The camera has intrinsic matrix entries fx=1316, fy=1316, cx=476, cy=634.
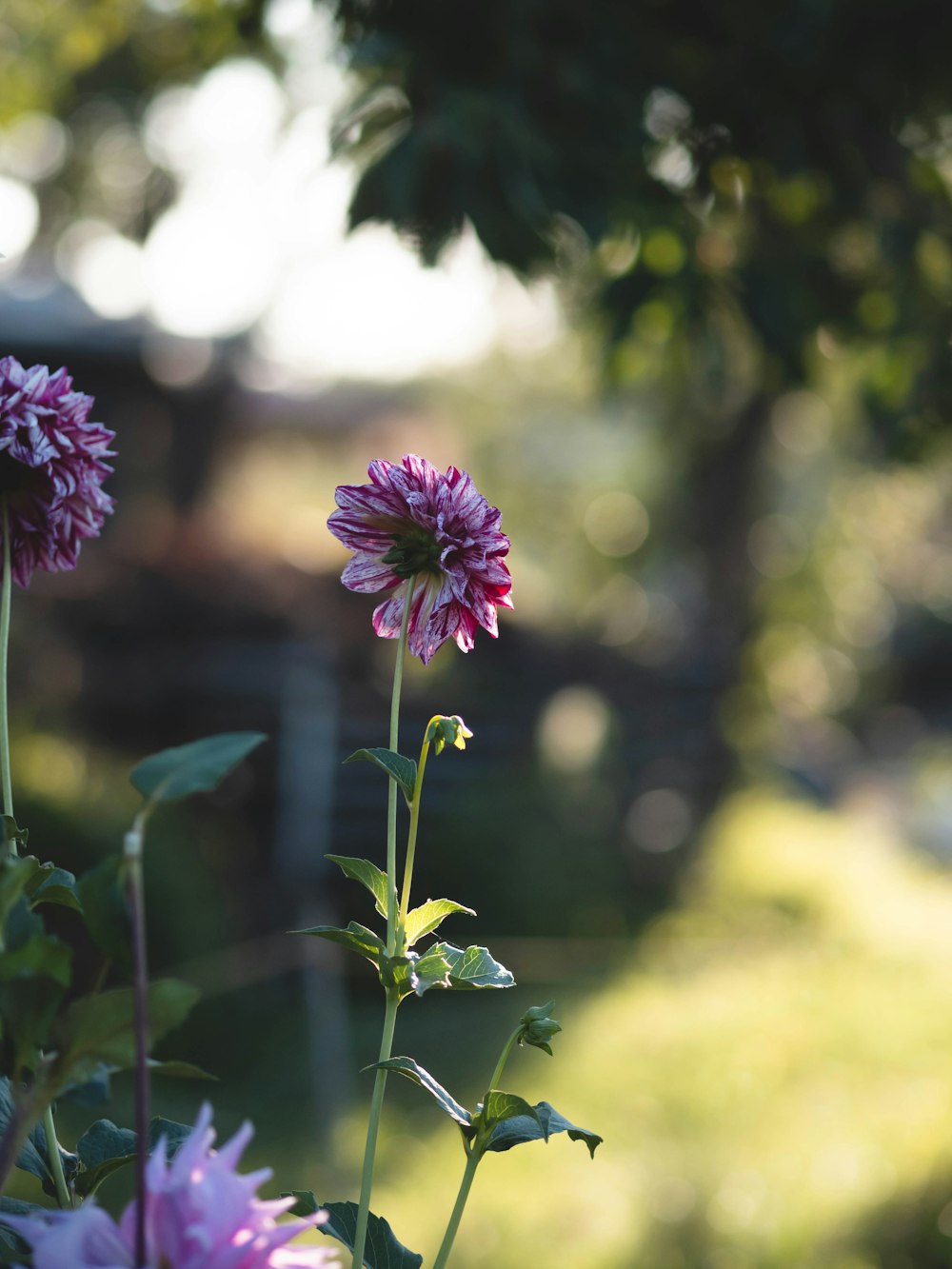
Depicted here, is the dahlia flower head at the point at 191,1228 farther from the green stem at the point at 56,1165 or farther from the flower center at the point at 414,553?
the flower center at the point at 414,553

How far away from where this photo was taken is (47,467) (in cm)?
69

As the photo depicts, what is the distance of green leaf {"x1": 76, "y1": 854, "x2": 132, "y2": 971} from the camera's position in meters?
0.50

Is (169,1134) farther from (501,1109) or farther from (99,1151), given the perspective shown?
(501,1109)

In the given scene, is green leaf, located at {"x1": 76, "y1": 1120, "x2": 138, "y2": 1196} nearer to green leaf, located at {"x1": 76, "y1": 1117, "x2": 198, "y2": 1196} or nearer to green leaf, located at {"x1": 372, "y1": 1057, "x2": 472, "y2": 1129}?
green leaf, located at {"x1": 76, "y1": 1117, "x2": 198, "y2": 1196}

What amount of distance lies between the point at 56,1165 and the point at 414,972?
0.20 metres

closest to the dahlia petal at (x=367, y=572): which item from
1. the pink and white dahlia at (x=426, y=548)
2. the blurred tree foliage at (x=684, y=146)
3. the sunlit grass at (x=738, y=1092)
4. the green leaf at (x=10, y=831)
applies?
the pink and white dahlia at (x=426, y=548)

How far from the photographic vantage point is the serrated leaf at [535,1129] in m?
0.67

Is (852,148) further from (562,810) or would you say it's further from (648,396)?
(648,396)

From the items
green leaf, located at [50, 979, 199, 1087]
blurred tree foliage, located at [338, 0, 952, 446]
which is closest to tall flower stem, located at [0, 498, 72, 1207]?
green leaf, located at [50, 979, 199, 1087]

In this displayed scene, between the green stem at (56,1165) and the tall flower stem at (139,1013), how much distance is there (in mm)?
159

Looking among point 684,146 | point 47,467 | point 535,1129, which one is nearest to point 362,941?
point 535,1129

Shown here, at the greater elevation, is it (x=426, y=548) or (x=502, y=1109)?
(x=426, y=548)

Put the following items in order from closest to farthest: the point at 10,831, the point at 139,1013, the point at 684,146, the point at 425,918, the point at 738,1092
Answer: the point at 139,1013 → the point at 10,831 → the point at 425,918 → the point at 684,146 → the point at 738,1092

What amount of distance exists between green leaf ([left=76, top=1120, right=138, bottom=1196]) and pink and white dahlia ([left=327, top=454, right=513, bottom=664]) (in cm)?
30
